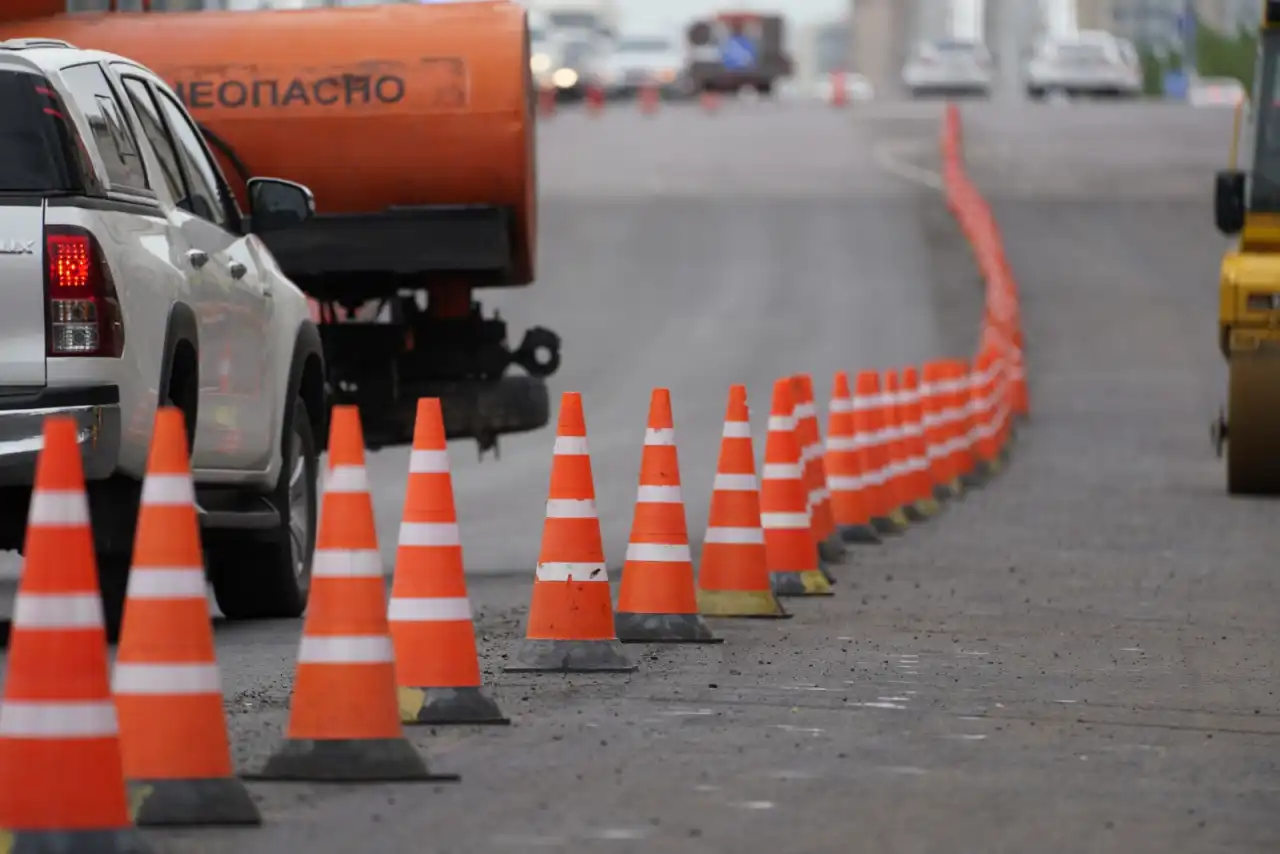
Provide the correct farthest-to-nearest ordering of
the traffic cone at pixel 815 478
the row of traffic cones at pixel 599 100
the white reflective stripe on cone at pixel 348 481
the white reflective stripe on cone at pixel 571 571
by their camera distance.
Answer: the row of traffic cones at pixel 599 100 → the traffic cone at pixel 815 478 → the white reflective stripe on cone at pixel 571 571 → the white reflective stripe on cone at pixel 348 481

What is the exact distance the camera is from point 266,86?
1544cm

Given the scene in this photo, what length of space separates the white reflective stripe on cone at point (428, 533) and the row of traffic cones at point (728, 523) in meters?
1.38

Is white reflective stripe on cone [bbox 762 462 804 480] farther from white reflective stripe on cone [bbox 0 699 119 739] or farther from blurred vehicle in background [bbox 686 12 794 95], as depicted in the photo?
blurred vehicle in background [bbox 686 12 794 95]

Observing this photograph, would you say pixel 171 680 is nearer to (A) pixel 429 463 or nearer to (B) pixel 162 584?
(B) pixel 162 584

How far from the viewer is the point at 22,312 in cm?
973

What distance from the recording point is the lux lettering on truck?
1538 centimetres

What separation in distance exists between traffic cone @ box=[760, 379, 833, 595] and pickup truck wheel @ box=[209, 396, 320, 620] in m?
2.18

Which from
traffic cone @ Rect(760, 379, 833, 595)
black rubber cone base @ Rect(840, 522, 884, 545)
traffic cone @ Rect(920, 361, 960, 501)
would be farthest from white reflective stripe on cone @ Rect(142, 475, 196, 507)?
traffic cone @ Rect(920, 361, 960, 501)

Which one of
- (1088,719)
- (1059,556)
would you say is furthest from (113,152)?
(1059,556)

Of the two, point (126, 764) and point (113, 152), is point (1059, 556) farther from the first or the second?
point (126, 764)

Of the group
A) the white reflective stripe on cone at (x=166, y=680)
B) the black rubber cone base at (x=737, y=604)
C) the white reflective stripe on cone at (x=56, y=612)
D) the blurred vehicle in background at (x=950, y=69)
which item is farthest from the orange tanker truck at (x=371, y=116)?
the blurred vehicle in background at (x=950, y=69)

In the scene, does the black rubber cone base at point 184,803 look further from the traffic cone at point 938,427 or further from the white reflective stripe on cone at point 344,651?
the traffic cone at point 938,427

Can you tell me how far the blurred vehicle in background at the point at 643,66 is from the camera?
86.5 metres

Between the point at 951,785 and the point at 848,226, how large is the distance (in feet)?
133
